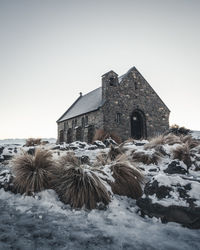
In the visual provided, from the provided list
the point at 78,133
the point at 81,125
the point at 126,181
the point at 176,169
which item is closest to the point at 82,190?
the point at 126,181

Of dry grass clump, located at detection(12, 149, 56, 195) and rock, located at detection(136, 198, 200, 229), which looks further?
dry grass clump, located at detection(12, 149, 56, 195)

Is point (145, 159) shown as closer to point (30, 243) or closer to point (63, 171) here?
point (63, 171)

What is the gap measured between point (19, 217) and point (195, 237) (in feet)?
8.07

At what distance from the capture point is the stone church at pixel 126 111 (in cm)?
1650

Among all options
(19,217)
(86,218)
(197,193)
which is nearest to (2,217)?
(19,217)

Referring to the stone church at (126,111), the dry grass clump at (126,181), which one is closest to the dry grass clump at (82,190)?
the dry grass clump at (126,181)

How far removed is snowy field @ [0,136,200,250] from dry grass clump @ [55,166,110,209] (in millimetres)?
133

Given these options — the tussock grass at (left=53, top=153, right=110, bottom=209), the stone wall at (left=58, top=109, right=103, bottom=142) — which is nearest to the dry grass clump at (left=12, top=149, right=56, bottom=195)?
the tussock grass at (left=53, top=153, right=110, bottom=209)

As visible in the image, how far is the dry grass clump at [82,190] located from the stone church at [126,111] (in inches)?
493

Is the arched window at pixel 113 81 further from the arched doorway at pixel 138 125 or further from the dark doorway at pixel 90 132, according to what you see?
the dark doorway at pixel 90 132

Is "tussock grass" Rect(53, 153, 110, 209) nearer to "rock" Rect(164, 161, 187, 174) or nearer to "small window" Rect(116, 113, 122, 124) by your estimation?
"rock" Rect(164, 161, 187, 174)

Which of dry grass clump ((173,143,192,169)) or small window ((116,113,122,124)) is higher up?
small window ((116,113,122,124))

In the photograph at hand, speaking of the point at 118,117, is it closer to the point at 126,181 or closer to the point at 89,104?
the point at 89,104

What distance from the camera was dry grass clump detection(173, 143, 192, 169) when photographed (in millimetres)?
5761
